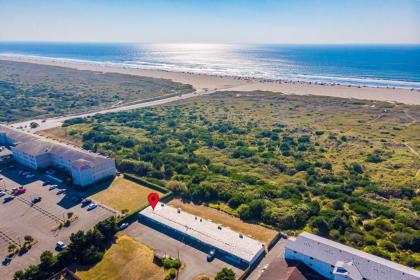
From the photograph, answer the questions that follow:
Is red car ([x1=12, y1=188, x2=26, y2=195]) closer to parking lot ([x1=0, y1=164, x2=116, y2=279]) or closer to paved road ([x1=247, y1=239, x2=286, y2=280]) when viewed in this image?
parking lot ([x1=0, y1=164, x2=116, y2=279])

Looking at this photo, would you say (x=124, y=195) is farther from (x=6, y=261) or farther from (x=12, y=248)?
(x=6, y=261)

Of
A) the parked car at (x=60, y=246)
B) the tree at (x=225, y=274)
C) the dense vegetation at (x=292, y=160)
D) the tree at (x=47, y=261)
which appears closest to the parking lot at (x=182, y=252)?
the tree at (x=225, y=274)

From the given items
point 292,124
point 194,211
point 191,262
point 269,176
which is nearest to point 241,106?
point 292,124

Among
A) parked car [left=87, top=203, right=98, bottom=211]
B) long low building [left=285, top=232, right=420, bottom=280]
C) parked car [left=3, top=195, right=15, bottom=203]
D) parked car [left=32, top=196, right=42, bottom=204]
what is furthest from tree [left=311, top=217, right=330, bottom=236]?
parked car [left=3, top=195, right=15, bottom=203]

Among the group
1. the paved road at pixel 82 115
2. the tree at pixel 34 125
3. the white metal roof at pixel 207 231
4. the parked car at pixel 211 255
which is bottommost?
the paved road at pixel 82 115

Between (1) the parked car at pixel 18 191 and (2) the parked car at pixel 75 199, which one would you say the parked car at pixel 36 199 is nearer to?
(1) the parked car at pixel 18 191

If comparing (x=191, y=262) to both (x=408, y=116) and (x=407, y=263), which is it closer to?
(x=407, y=263)
